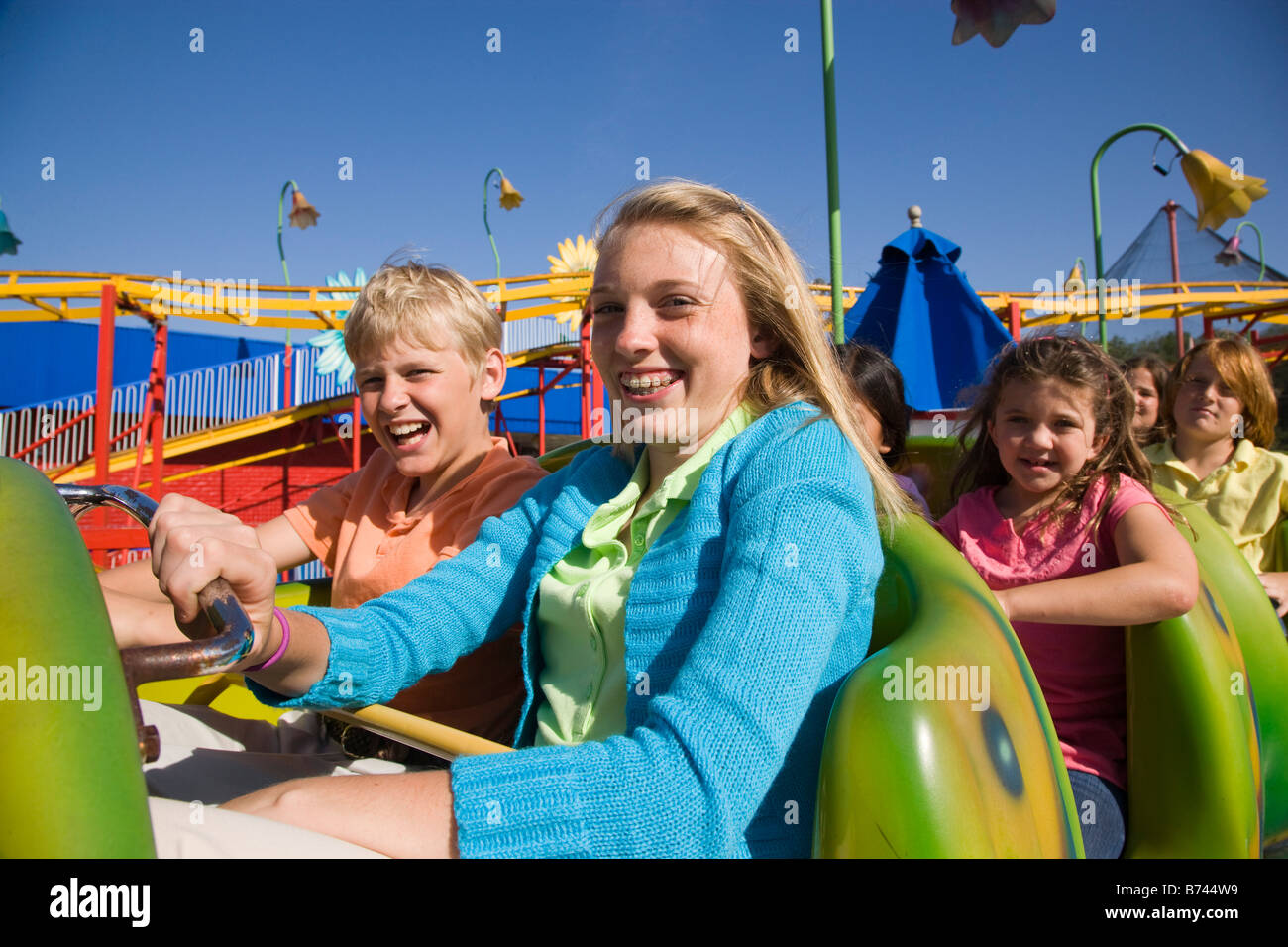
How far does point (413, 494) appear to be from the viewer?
1713 mm

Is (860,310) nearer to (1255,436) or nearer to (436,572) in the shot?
(1255,436)

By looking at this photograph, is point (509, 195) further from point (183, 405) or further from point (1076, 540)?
point (1076, 540)

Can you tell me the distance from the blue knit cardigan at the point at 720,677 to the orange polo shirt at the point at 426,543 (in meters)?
0.26

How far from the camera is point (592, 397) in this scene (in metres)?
10.5

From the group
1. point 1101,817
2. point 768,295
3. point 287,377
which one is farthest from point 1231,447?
point 287,377

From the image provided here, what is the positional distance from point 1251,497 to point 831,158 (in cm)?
161

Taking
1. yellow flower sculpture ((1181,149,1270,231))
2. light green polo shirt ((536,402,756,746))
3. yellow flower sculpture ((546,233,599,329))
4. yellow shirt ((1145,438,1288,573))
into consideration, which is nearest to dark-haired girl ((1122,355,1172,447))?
yellow shirt ((1145,438,1288,573))

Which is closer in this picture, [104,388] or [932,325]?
[932,325]

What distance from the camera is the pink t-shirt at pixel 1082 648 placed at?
4.71ft

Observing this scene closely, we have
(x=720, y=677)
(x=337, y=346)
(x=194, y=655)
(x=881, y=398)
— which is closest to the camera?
(x=194, y=655)

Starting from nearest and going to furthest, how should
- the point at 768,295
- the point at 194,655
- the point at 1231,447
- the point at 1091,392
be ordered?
the point at 194,655 < the point at 768,295 < the point at 1091,392 < the point at 1231,447

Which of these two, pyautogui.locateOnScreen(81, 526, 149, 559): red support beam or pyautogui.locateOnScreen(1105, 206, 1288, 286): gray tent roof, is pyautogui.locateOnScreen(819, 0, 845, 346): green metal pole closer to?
pyautogui.locateOnScreen(81, 526, 149, 559): red support beam

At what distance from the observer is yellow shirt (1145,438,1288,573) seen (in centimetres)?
247

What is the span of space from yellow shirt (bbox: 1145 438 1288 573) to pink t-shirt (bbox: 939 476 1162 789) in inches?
44.5
